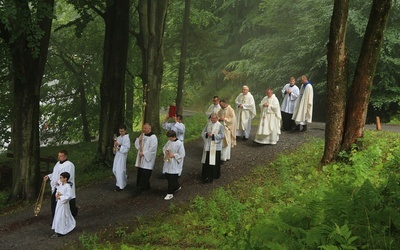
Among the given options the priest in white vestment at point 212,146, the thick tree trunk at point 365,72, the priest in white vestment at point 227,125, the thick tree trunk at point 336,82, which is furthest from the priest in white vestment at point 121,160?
the thick tree trunk at point 365,72

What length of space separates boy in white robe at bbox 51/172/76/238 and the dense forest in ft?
11.1

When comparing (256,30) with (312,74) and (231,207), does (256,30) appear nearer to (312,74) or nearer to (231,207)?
(312,74)

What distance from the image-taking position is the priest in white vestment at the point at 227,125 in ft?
43.3

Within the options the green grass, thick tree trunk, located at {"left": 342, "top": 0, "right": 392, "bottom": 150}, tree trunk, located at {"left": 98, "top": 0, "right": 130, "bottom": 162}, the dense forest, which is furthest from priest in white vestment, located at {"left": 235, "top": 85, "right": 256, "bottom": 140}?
thick tree trunk, located at {"left": 342, "top": 0, "right": 392, "bottom": 150}

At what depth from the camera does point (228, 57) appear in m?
32.5

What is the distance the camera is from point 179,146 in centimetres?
1085

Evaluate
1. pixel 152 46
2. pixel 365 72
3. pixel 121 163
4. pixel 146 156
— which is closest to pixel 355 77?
pixel 365 72

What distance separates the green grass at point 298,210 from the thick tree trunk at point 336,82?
19.4 inches

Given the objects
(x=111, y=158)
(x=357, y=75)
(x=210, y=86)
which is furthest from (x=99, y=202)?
(x=210, y=86)

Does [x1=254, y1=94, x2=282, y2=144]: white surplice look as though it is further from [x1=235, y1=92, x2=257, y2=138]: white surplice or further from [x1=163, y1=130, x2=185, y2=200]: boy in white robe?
[x1=163, y1=130, x2=185, y2=200]: boy in white robe

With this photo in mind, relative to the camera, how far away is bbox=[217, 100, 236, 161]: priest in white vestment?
1320cm

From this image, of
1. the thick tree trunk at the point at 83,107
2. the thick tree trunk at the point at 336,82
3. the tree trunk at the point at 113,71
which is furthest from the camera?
the thick tree trunk at the point at 83,107

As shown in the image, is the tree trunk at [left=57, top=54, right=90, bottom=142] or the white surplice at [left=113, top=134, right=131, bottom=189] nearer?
the white surplice at [left=113, top=134, right=131, bottom=189]

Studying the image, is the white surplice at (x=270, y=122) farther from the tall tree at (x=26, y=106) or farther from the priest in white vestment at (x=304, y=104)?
the tall tree at (x=26, y=106)
